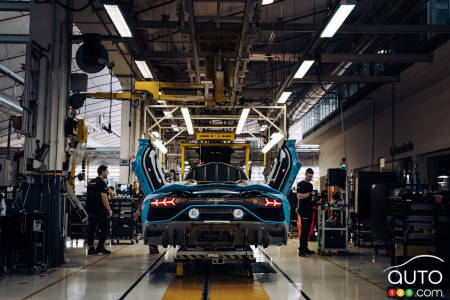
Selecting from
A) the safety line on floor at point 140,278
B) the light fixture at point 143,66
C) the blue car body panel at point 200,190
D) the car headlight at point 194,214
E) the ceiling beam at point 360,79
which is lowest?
the safety line on floor at point 140,278

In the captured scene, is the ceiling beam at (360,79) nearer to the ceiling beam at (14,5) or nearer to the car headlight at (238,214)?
the ceiling beam at (14,5)

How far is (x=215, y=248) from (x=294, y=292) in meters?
1.30

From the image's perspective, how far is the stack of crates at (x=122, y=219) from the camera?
38.9ft

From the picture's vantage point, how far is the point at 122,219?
1196 cm

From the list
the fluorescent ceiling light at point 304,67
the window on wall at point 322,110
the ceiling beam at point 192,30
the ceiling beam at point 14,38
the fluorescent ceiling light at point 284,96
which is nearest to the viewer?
the ceiling beam at point 192,30

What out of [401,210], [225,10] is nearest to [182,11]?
[225,10]

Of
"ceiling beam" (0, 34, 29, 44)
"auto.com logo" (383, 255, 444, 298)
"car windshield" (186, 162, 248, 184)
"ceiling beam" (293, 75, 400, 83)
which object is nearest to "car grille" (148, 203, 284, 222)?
"auto.com logo" (383, 255, 444, 298)

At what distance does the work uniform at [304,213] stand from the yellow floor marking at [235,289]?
121 inches

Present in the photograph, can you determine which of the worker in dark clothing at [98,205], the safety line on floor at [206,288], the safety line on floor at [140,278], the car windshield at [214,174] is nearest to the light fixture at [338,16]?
the car windshield at [214,174]

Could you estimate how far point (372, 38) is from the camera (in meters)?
11.8

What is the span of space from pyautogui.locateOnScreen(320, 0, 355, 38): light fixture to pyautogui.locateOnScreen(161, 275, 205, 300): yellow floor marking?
4384mm

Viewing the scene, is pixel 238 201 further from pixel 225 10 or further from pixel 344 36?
pixel 344 36

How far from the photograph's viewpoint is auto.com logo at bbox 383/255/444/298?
17.6 ft

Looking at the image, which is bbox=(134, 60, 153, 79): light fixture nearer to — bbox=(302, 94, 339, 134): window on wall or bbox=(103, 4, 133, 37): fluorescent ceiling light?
bbox=(103, 4, 133, 37): fluorescent ceiling light
